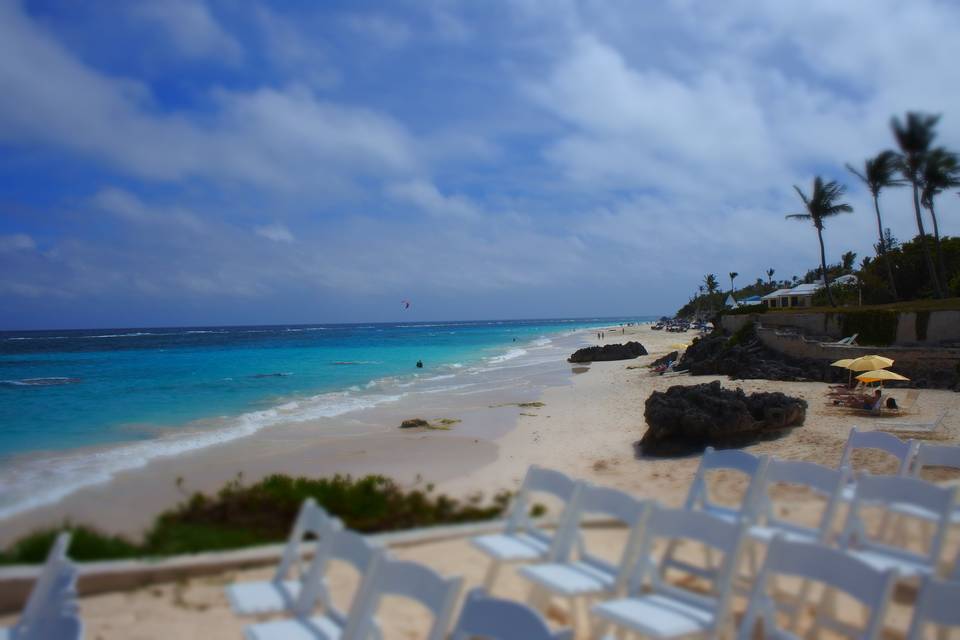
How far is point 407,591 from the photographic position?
2684 millimetres

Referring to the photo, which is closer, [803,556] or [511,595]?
[803,556]

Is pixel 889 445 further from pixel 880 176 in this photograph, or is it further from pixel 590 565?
pixel 880 176

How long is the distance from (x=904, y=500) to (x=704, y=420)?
20.5 feet

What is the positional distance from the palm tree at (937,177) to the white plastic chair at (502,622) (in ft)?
121

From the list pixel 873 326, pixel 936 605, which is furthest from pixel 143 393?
pixel 936 605

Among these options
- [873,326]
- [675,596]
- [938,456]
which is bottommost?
[675,596]

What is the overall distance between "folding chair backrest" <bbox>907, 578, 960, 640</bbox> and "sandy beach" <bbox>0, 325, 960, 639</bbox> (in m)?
1.86

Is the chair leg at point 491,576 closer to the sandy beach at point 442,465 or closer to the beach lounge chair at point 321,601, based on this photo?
the sandy beach at point 442,465

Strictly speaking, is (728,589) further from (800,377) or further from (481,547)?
(800,377)

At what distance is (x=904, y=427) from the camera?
11.2 metres

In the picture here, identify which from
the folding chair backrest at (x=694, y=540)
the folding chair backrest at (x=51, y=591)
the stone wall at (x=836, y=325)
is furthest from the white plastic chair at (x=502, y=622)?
the stone wall at (x=836, y=325)

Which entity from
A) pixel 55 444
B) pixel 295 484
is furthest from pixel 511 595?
pixel 55 444

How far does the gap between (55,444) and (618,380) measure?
16.7 metres

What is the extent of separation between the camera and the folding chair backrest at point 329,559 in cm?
304
